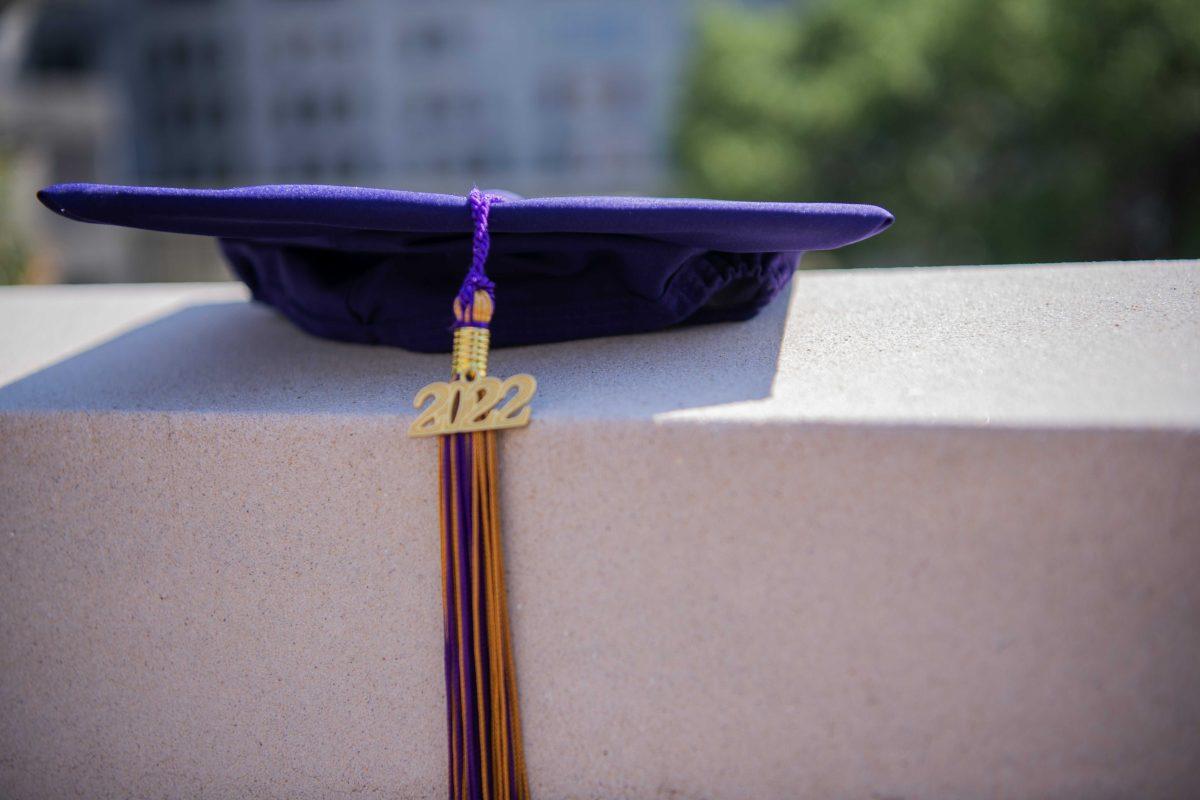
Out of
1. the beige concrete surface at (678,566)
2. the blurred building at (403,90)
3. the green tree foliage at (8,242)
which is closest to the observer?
the beige concrete surface at (678,566)

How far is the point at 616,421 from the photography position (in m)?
0.69

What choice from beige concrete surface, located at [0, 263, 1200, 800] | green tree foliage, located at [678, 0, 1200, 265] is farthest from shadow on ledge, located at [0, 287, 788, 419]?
green tree foliage, located at [678, 0, 1200, 265]

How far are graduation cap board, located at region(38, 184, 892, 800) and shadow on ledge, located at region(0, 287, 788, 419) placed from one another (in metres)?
0.03

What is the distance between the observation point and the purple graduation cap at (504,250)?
0.74m

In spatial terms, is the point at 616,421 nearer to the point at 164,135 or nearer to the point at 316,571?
the point at 316,571

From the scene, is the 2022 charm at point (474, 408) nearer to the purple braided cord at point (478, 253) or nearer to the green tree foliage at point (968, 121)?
the purple braided cord at point (478, 253)

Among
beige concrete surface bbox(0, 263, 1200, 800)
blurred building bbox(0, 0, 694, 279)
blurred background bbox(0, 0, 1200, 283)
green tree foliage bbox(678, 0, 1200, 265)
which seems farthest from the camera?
blurred building bbox(0, 0, 694, 279)

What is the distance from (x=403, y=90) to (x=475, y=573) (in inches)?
810

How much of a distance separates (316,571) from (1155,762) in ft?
2.18

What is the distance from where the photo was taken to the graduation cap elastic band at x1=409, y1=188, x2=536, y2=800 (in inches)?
27.6

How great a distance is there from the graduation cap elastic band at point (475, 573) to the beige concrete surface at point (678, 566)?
0.07 ft

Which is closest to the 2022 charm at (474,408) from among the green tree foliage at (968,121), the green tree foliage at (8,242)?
the green tree foliage at (8,242)

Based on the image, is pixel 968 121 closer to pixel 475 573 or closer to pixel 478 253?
pixel 478 253

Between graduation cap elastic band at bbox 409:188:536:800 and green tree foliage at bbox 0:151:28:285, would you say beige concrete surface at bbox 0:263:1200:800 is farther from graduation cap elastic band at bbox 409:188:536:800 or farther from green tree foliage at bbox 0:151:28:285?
green tree foliage at bbox 0:151:28:285
